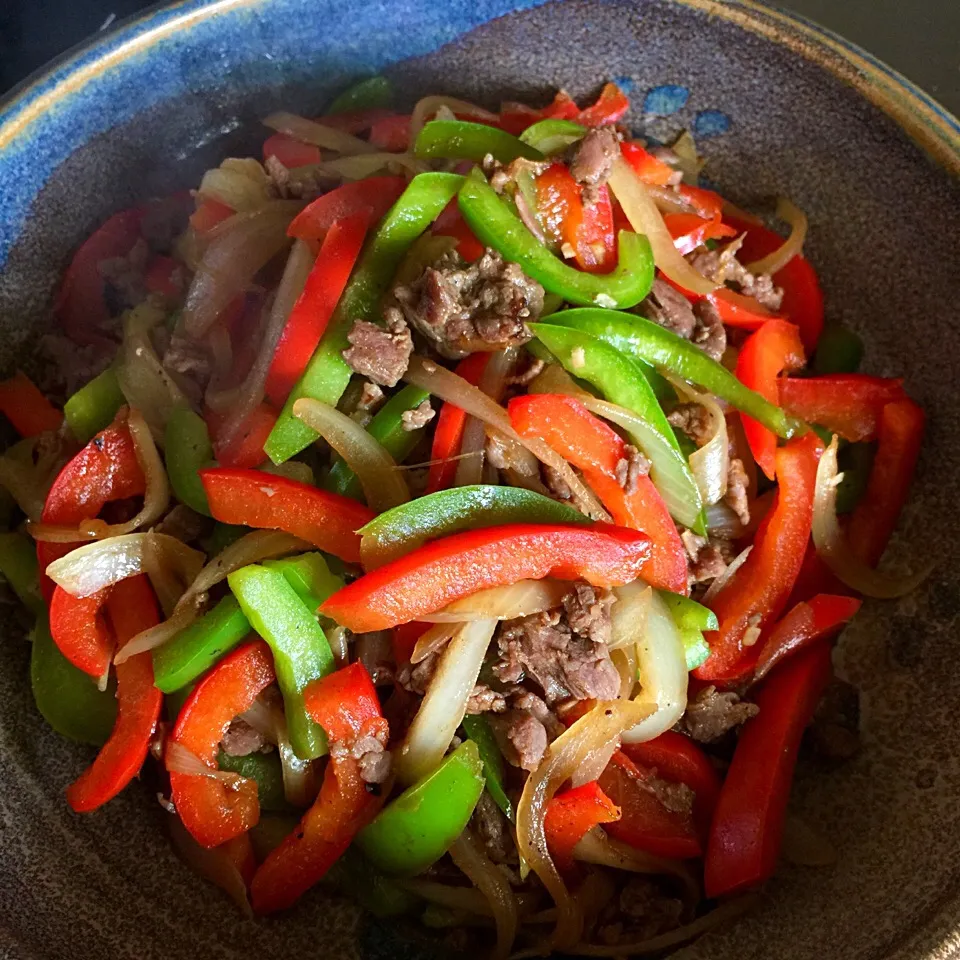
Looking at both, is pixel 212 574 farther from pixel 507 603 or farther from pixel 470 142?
pixel 470 142

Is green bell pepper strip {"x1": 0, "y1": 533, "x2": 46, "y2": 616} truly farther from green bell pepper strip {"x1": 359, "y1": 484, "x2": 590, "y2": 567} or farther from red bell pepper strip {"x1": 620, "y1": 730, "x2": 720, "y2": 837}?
red bell pepper strip {"x1": 620, "y1": 730, "x2": 720, "y2": 837}

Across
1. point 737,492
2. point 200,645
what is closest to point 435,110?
point 737,492

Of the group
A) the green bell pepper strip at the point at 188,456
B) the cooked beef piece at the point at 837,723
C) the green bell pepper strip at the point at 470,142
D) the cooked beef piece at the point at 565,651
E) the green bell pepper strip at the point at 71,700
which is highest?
the green bell pepper strip at the point at 470,142

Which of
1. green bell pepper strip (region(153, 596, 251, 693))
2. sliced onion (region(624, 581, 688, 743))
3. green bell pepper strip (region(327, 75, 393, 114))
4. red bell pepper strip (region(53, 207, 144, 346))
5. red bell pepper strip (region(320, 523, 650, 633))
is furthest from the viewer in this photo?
green bell pepper strip (region(327, 75, 393, 114))

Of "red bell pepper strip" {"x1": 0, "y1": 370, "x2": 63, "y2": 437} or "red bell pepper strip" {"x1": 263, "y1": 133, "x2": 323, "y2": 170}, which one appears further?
"red bell pepper strip" {"x1": 263, "y1": 133, "x2": 323, "y2": 170}

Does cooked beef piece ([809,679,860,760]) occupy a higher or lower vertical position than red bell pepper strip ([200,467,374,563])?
lower

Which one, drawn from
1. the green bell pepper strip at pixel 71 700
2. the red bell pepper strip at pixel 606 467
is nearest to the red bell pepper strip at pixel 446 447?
the red bell pepper strip at pixel 606 467

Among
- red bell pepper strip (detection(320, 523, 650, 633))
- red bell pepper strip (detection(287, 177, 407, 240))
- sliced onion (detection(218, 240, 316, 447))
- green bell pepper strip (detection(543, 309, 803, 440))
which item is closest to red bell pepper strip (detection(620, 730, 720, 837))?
red bell pepper strip (detection(320, 523, 650, 633))

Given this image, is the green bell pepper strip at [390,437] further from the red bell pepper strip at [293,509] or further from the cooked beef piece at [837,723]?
the cooked beef piece at [837,723]
